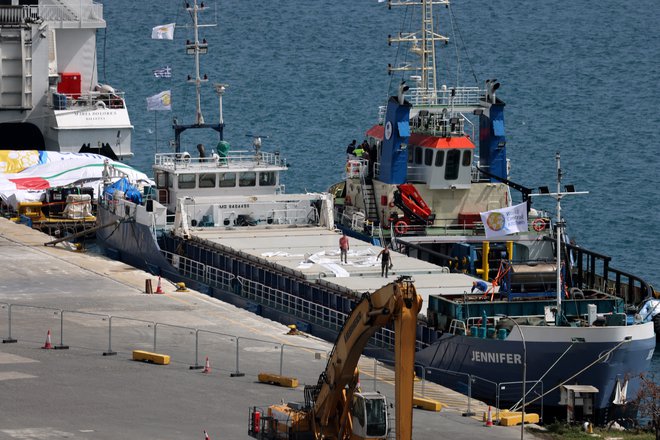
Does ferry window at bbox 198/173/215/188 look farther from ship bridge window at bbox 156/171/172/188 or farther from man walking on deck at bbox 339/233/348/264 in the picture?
man walking on deck at bbox 339/233/348/264

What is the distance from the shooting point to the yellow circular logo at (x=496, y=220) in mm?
63031

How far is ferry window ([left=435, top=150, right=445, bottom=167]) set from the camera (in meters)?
79.1

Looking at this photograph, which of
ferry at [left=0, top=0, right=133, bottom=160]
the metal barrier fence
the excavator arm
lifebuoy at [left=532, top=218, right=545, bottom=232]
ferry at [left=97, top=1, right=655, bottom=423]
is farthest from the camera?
ferry at [left=0, top=0, right=133, bottom=160]

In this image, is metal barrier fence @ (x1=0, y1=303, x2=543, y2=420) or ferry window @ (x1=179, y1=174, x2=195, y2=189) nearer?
metal barrier fence @ (x1=0, y1=303, x2=543, y2=420)

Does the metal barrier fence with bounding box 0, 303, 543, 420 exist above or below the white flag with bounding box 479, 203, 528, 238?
below

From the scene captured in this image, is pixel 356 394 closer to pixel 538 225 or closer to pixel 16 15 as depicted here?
pixel 538 225

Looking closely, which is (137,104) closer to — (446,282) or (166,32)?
(166,32)

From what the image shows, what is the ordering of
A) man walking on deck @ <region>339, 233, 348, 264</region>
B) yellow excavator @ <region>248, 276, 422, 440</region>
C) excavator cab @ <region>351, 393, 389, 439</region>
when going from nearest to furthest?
yellow excavator @ <region>248, 276, 422, 440</region>
excavator cab @ <region>351, 393, 389, 439</region>
man walking on deck @ <region>339, 233, 348, 264</region>

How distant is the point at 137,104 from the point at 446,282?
310ft

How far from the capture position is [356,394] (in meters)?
45.6

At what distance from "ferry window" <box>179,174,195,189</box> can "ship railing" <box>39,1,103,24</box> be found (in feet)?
92.3

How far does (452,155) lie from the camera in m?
79.1

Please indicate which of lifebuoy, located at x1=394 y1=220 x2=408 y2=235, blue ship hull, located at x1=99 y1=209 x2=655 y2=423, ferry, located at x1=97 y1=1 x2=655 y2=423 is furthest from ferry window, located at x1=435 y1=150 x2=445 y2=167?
blue ship hull, located at x1=99 y1=209 x2=655 y2=423

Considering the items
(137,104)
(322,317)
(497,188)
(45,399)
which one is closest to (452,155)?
(497,188)
